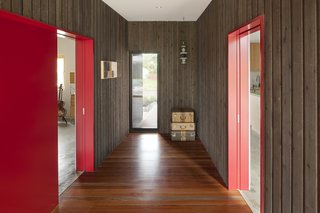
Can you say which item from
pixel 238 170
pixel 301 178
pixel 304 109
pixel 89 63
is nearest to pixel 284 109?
pixel 304 109

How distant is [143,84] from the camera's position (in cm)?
934

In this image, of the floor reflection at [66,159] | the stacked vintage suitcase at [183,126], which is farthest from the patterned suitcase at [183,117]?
the floor reflection at [66,159]

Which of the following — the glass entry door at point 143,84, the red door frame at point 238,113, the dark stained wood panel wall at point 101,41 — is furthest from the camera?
the glass entry door at point 143,84

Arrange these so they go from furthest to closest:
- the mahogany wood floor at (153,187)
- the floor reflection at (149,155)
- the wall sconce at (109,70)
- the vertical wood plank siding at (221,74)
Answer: the wall sconce at (109,70), the floor reflection at (149,155), the mahogany wood floor at (153,187), the vertical wood plank siding at (221,74)

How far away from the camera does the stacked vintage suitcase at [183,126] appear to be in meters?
8.34

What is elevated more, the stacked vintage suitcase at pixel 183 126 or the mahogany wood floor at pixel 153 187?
the stacked vintage suitcase at pixel 183 126

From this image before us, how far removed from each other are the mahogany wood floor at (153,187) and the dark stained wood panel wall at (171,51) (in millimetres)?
2353

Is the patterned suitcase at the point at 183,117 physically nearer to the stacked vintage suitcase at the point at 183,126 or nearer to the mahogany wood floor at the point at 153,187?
the stacked vintage suitcase at the point at 183,126

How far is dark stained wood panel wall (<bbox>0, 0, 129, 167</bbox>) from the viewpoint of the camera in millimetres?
3646

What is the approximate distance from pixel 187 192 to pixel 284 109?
2348 mm

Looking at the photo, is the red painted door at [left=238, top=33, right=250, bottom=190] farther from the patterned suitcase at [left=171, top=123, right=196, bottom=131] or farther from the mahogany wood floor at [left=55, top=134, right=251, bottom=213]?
the patterned suitcase at [left=171, top=123, right=196, bottom=131]

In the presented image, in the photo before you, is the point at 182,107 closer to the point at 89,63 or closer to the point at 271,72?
the point at 89,63

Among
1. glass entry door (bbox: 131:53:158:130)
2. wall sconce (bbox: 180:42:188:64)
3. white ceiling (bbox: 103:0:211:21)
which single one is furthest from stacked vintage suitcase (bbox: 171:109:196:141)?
white ceiling (bbox: 103:0:211:21)

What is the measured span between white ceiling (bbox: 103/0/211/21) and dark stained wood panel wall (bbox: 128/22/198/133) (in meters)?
0.35
